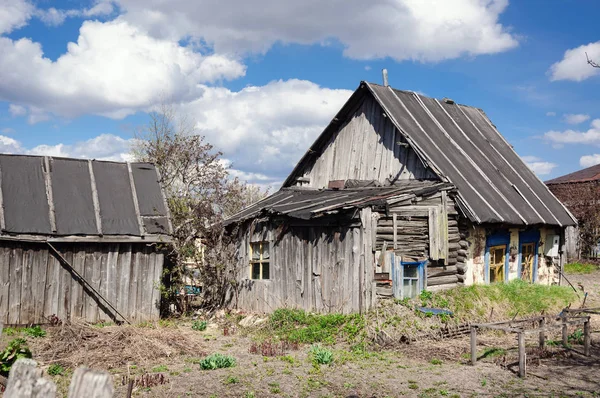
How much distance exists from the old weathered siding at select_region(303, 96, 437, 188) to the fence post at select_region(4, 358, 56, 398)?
1553 centimetres

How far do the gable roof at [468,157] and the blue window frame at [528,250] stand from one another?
0.81 metres

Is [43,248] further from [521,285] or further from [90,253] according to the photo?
[521,285]

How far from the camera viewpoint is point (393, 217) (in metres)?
15.5

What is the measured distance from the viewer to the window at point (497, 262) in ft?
61.8

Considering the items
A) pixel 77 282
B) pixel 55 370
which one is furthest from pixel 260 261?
pixel 55 370

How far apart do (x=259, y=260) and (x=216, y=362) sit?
6994 mm

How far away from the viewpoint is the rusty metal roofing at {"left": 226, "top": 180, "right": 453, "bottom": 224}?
15109 mm

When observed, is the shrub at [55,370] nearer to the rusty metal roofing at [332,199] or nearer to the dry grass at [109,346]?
the dry grass at [109,346]

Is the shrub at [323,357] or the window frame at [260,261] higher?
the window frame at [260,261]

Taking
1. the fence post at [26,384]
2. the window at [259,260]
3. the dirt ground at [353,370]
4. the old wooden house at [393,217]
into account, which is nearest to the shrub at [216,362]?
the dirt ground at [353,370]

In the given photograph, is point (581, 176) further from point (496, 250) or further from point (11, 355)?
point (11, 355)

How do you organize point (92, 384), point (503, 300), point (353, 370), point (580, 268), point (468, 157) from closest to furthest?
point (92, 384), point (353, 370), point (503, 300), point (468, 157), point (580, 268)

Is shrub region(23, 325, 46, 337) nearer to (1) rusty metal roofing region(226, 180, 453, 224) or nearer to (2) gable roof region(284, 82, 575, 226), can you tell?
(1) rusty metal roofing region(226, 180, 453, 224)

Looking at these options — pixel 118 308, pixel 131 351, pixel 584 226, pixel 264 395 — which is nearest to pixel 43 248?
pixel 118 308
